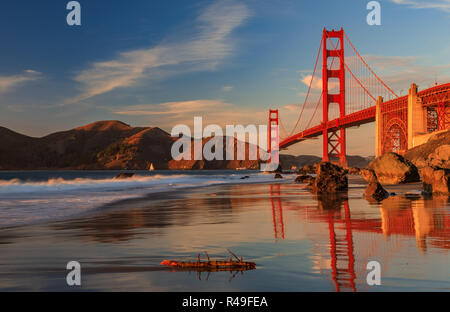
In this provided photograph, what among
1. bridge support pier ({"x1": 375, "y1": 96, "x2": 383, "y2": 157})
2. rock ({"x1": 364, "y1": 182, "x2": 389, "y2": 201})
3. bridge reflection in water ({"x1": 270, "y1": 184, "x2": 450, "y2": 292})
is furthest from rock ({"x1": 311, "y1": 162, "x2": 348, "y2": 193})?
bridge support pier ({"x1": 375, "y1": 96, "x2": 383, "y2": 157})

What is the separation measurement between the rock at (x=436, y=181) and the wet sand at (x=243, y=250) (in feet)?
21.6

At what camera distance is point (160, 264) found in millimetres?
6074

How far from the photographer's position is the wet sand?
16.4 feet

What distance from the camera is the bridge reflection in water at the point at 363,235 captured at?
5.59 m

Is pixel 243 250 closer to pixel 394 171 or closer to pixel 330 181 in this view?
pixel 330 181

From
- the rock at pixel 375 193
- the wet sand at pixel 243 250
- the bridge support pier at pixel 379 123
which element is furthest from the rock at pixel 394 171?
the bridge support pier at pixel 379 123

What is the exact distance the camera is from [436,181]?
60.9ft

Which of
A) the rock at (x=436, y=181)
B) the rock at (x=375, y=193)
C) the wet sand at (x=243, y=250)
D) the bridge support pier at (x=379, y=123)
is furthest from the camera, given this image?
the bridge support pier at (x=379, y=123)

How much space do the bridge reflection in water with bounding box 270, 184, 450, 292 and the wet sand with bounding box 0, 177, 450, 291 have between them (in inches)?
0.6

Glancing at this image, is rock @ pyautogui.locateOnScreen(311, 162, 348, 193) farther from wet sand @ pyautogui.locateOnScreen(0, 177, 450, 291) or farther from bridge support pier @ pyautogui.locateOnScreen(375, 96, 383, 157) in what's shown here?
bridge support pier @ pyautogui.locateOnScreen(375, 96, 383, 157)

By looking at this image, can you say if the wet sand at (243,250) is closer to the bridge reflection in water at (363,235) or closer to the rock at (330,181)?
the bridge reflection in water at (363,235)

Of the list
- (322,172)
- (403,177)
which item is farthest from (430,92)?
(322,172)

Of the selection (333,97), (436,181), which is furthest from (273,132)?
(436,181)
